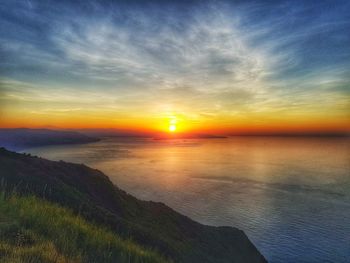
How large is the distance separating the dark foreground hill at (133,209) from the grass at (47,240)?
13.5m

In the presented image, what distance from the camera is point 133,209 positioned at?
1323 inches

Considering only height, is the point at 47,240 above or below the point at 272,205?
above

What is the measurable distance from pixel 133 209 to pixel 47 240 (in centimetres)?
2767

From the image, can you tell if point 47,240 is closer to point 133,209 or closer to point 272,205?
point 133,209

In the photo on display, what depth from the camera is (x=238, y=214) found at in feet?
189

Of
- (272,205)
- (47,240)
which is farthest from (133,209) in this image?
(272,205)

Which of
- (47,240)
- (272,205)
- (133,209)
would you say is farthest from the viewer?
(272,205)

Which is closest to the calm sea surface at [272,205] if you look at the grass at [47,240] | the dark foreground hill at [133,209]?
the dark foreground hill at [133,209]

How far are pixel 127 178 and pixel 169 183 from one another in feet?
49.0

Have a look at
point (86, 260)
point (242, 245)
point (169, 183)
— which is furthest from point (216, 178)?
point (86, 260)

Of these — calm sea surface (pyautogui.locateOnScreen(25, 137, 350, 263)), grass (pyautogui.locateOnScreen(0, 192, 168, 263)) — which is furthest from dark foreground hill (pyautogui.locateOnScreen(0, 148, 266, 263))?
grass (pyautogui.locateOnScreen(0, 192, 168, 263))

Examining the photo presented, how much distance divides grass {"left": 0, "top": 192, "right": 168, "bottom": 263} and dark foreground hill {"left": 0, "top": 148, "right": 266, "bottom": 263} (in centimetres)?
1352

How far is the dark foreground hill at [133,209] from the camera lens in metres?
24.0

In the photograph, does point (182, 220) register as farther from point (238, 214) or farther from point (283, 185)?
point (283, 185)
